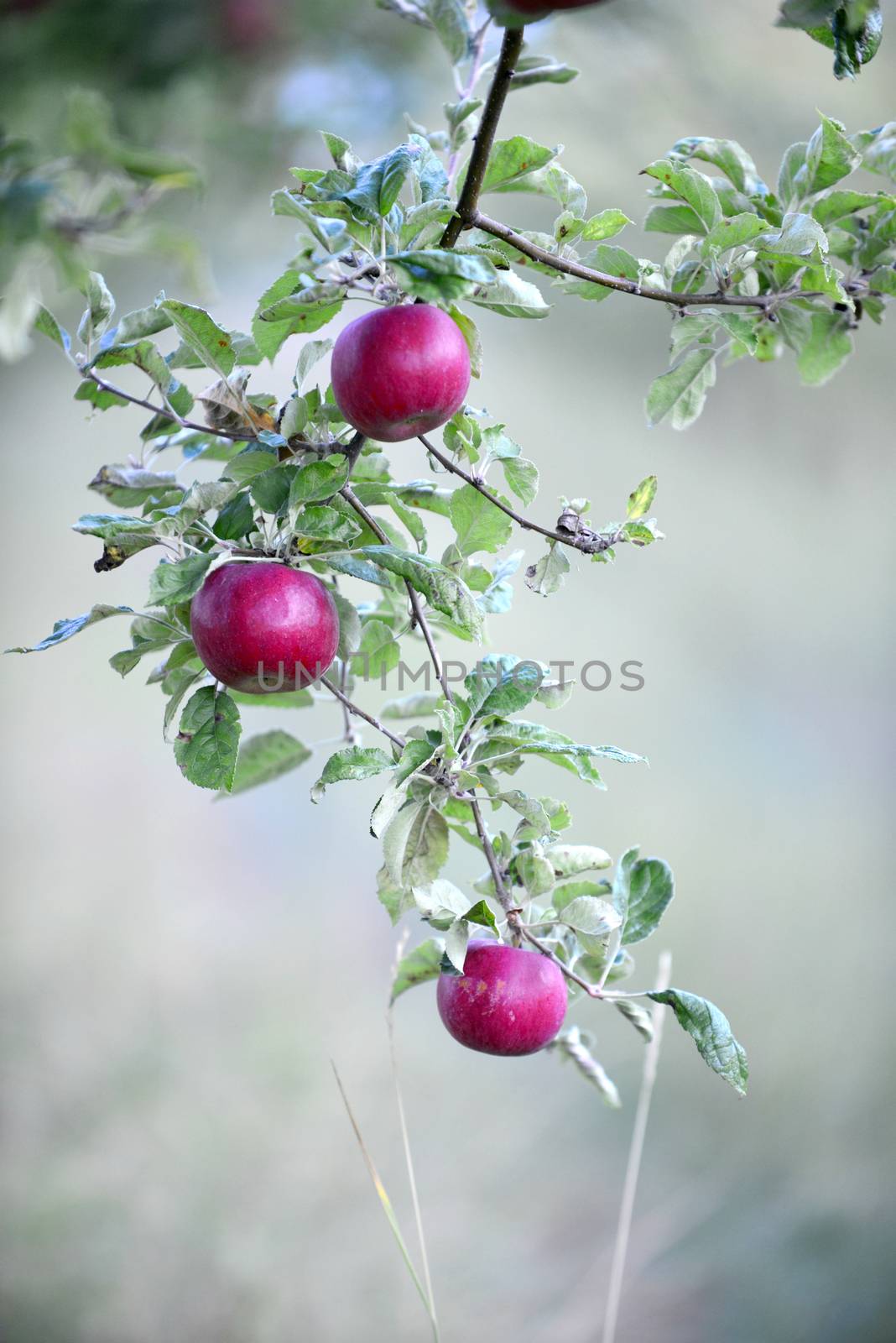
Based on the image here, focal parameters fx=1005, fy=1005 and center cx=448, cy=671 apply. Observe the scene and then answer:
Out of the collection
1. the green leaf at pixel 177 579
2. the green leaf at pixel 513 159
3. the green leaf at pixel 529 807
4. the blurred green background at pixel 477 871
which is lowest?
the blurred green background at pixel 477 871

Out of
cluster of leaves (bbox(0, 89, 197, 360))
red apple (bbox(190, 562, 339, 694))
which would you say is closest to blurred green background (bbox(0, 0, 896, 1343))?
red apple (bbox(190, 562, 339, 694))

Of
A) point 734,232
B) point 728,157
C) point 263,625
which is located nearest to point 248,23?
point 728,157

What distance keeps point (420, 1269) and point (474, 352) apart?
5.33ft

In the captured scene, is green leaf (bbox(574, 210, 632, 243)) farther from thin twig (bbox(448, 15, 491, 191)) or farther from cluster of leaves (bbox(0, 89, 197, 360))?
cluster of leaves (bbox(0, 89, 197, 360))

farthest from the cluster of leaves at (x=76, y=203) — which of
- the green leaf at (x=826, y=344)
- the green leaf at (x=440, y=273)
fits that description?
the green leaf at (x=826, y=344)

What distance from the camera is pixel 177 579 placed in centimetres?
52

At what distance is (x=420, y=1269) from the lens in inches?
66.9

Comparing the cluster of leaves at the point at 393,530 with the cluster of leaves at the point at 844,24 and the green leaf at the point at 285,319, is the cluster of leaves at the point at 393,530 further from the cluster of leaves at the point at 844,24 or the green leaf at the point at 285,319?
the cluster of leaves at the point at 844,24

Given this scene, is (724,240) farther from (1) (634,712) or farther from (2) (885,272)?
(1) (634,712)

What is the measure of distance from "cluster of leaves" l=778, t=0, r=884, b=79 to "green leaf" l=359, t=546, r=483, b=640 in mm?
295

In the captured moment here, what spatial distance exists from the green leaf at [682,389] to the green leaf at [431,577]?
0.24 meters

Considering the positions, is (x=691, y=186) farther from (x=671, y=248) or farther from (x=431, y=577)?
(x=431, y=577)

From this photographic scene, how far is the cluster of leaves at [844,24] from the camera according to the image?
0.46 metres

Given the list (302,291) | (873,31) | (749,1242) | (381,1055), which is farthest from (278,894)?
(873,31)
